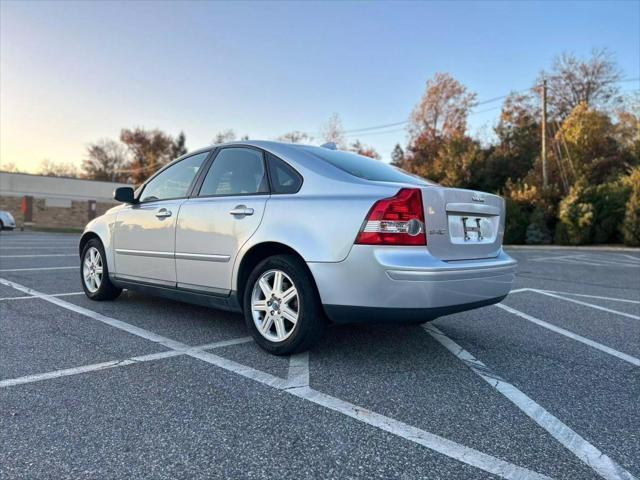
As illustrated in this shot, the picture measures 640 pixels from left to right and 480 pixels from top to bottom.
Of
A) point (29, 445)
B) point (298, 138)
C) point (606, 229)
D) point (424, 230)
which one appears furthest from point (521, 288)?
point (298, 138)

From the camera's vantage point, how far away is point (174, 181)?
14.9 feet

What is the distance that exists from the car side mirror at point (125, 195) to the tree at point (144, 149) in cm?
5651

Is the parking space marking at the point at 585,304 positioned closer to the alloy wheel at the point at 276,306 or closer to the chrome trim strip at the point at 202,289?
the alloy wheel at the point at 276,306

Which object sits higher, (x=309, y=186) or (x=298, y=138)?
(x=298, y=138)

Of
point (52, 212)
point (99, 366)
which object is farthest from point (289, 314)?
point (52, 212)

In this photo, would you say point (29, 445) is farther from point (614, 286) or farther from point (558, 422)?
point (614, 286)

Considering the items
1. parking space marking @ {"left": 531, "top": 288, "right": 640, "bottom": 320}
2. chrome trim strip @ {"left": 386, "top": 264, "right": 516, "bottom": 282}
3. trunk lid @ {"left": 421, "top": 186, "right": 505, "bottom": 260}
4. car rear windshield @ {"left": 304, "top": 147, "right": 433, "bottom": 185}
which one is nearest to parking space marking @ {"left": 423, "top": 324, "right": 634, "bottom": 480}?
chrome trim strip @ {"left": 386, "top": 264, "right": 516, "bottom": 282}

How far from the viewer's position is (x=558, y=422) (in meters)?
2.45

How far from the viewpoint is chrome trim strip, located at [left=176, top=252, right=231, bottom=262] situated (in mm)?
3725

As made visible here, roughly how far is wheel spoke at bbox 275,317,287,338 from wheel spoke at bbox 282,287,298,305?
137 millimetres

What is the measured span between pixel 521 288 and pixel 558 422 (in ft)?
16.1

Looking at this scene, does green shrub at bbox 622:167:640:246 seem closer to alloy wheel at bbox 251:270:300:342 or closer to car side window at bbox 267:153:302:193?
car side window at bbox 267:153:302:193

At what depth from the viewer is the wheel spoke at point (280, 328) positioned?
11.0 ft

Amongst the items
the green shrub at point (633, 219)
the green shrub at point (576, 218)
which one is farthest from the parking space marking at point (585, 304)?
the green shrub at point (576, 218)
